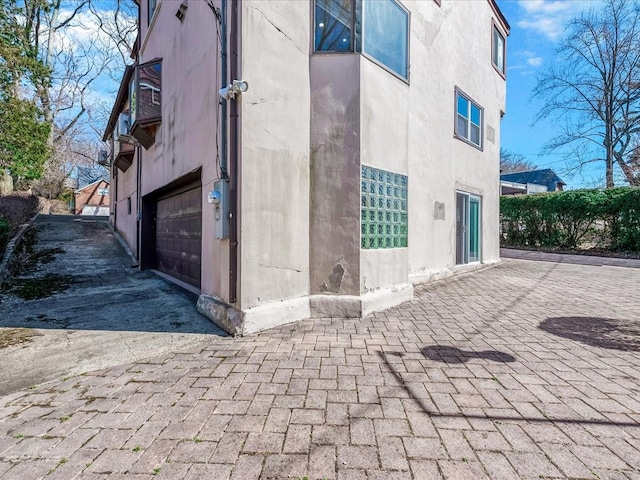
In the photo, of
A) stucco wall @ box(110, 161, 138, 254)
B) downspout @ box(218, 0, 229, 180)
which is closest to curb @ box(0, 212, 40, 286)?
stucco wall @ box(110, 161, 138, 254)

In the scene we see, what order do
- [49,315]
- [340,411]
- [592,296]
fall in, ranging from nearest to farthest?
[340,411] < [49,315] < [592,296]

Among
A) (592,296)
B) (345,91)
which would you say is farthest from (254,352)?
(592,296)

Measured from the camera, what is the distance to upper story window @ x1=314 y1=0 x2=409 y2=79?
5.10 meters

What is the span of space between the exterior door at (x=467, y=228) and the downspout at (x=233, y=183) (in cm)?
675

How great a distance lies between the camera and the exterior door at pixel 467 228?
9.15 metres

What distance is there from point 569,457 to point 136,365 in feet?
12.1

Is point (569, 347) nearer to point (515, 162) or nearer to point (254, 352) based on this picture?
point (254, 352)

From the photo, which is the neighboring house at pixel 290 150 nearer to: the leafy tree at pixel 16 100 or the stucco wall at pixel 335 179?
the stucco wall at pixel 335 179

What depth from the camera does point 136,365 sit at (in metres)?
3.33

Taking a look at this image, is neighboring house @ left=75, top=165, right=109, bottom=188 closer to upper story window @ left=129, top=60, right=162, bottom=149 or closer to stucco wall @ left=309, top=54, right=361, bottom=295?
upper story window @ left=129, top=60, right=162, bottom=149

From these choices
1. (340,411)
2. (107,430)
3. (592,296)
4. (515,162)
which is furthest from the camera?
(515,162)

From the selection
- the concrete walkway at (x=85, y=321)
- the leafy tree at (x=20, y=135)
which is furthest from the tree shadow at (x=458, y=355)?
the leafy tree at (x=20, y=135)

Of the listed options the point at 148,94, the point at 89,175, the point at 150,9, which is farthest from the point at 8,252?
the point at 89,175

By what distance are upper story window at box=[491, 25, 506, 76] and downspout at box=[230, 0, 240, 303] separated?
9691 mm
